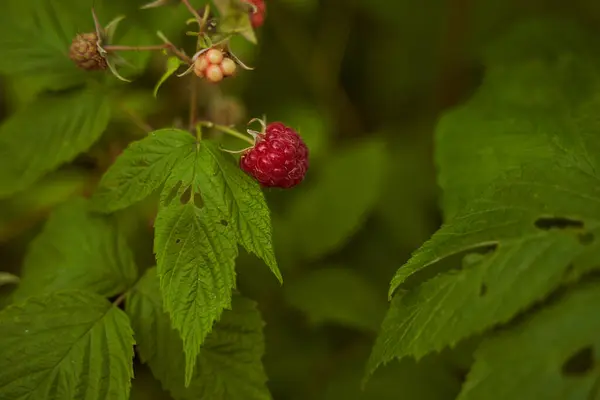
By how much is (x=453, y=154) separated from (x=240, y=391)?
62cm

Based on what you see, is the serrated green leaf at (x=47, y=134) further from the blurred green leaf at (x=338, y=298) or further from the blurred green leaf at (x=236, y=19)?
the blurred green leaf at (x=338, y=298)

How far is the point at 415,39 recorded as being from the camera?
7.55 feet

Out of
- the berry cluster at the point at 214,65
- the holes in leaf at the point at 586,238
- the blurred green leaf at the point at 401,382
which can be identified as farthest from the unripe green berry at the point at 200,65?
the blurred green leaf at the point at 401,382

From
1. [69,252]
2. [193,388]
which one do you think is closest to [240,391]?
[193,388]

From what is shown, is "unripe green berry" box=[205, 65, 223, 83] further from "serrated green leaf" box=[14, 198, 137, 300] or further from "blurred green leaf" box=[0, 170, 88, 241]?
"blurred green leaf" box=[0, 170, 88, 241]

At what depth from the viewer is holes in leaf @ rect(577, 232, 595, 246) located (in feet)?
3.04

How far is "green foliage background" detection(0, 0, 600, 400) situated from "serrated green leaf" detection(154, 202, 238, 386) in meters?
0.01

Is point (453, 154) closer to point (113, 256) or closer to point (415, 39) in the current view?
point (113, 256)

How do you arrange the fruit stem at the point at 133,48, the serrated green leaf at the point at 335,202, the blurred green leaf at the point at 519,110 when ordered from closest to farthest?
the fruit stem at the point at 133,48 < the blurred green leaf at the point at 519,110 < the serrated green leaf at the point at 335,202

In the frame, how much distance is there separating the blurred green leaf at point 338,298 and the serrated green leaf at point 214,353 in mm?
381

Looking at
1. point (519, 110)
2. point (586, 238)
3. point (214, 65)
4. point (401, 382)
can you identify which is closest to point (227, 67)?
point (214, 65)

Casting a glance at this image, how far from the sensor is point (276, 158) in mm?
957

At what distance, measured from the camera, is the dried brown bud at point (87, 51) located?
1.08 metres

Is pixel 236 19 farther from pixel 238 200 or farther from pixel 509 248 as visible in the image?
pixel 509 248
